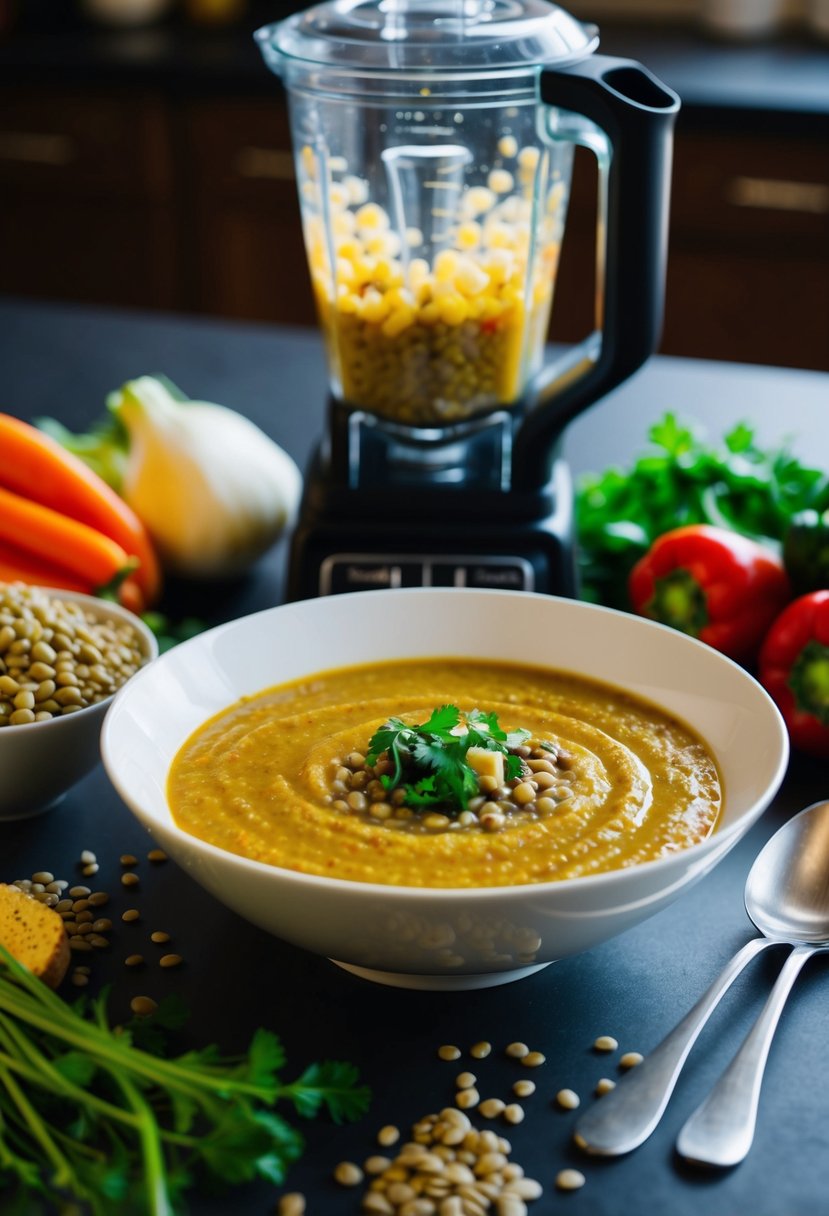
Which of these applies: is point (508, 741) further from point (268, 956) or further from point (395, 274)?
point (395, 274)

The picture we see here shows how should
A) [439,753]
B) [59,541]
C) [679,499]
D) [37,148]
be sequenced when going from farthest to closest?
1. [37,148]
2. [679,499]
3. [59,541]
4. [439,753]

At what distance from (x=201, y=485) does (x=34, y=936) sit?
0.79 metres

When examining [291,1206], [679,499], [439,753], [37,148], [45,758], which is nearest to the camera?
[291,1206]

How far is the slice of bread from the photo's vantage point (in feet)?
3.56

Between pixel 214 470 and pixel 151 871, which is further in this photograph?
pixel 214 470

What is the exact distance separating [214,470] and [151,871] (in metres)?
0.66

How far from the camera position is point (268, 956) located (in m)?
1.16

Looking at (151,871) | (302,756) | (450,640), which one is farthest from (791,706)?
(151,871)

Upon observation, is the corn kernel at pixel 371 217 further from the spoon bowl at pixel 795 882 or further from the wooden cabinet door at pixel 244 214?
the wooden cabinet door at pixel 244 214

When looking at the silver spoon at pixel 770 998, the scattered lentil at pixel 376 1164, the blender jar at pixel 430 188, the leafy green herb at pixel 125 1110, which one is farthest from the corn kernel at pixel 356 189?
the scattered lentil at pixel 376 1164

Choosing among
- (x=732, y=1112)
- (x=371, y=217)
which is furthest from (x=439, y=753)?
(x=371, y=217)

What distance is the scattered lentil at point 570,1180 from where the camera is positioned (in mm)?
930

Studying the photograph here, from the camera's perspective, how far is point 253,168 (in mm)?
3697

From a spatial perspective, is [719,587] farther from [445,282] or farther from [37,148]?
[37,148]
